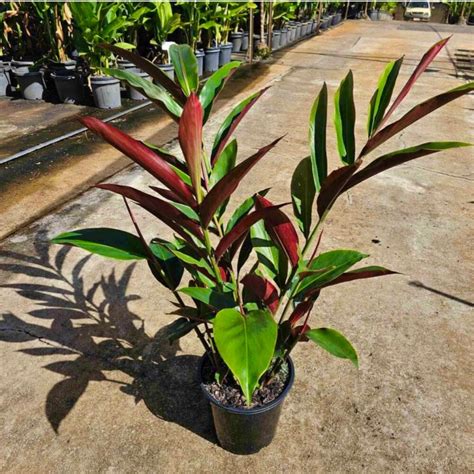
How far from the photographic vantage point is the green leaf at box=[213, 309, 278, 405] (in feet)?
2.53

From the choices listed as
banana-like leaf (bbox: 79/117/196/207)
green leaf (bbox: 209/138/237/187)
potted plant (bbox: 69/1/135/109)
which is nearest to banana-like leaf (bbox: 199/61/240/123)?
green leaf (bbox: 209/138/237/187)

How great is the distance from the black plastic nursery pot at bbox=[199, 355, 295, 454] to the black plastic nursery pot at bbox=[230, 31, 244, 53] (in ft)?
33.5

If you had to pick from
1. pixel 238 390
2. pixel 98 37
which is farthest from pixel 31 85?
pixel 238 390

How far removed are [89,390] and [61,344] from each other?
1.12 ft

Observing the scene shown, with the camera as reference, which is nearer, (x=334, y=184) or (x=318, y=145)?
(x=334, y=184)

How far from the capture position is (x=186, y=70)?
1.16m

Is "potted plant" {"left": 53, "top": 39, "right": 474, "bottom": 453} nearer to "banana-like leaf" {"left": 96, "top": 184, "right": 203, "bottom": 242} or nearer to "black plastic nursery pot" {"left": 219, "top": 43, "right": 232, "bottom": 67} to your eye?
"banana-like leaf" {"left": 96, "top": 184, "right": 203, "bottom": 242}

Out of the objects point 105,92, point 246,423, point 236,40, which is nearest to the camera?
point 246,423

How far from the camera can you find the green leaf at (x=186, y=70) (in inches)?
45.2

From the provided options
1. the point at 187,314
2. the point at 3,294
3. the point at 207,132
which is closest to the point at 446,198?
the point at 207,132

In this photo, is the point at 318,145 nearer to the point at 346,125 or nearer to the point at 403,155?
the point at 346,125

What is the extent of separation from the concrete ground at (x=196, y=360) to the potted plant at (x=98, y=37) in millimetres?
2682

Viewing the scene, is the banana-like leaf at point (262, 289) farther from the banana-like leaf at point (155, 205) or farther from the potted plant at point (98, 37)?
the potted plant at point (98, 37)

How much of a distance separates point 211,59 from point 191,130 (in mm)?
7933
